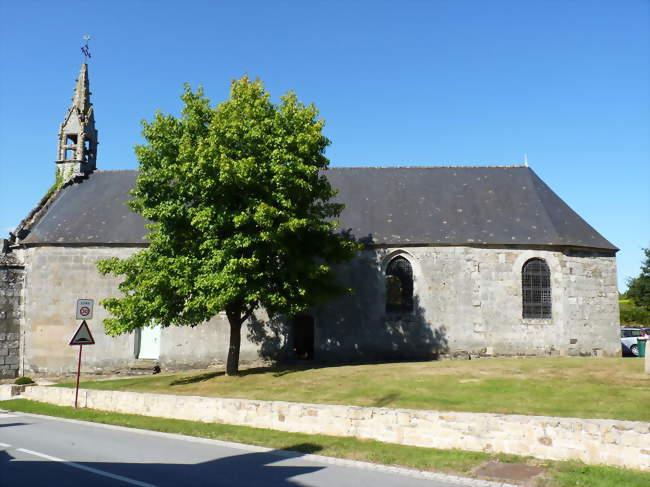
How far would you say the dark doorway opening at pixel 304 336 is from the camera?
2556 centimetres

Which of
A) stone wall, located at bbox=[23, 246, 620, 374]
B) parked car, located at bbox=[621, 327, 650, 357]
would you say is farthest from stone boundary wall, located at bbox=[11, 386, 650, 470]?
parked car, located at bbox=[621, 327, 650, 357]

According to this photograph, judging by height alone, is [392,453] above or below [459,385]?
below

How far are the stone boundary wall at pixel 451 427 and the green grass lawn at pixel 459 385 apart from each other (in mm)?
3098

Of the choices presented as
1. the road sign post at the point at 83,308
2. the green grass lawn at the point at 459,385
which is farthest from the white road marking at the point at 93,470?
the green grass lawn at the point at 459,385

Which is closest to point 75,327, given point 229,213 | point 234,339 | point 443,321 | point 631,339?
point 234,339

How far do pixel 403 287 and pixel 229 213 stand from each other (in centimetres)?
972

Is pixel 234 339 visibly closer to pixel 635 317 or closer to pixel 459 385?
pixel 459 385

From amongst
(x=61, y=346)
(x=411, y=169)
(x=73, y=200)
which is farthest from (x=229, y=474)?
(x=73, y=200)

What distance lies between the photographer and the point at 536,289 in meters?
24.2

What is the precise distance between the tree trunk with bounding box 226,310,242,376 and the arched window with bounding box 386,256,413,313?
7.48 meters

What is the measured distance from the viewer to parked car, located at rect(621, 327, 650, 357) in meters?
26.3

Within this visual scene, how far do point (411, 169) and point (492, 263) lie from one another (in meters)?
7.67

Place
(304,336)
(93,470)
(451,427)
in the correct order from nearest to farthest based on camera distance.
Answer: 1. (93,470)
2. (451,427)
3. (304,336)

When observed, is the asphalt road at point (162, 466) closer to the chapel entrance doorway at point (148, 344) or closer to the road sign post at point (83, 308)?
the road sign post at point (83, 308)
